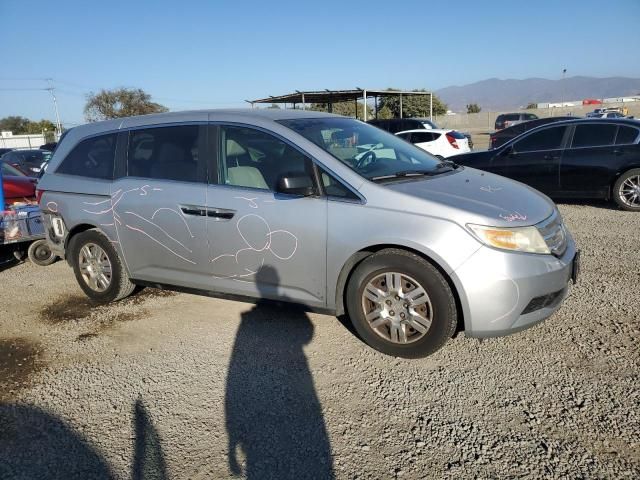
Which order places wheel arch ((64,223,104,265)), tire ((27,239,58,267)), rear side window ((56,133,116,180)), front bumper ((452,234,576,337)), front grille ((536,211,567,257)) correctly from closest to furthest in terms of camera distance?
front bumper ((452,234,576,337)) < front grille ((536,211,567,257)) < rear side window ((56,133,116,180)) < wheel arch ((64,223,104,265)) < tire ((27,239,58,267))

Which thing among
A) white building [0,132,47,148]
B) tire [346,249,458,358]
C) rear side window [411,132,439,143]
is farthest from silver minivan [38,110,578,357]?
white building [0,132,47,148]

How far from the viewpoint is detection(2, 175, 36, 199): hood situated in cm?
798

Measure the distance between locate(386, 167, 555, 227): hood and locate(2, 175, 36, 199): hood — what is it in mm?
7079

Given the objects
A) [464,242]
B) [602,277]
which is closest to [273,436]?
[464,242]

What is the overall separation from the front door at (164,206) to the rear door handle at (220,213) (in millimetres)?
85

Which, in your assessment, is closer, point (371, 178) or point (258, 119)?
point (371, 178)

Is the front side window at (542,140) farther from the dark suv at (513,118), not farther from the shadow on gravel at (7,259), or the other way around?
the dark suv at (513,118)

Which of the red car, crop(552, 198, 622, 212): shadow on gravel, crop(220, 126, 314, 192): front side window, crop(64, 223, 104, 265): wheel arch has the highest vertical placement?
crop(220, 126, 314, 192): front side window

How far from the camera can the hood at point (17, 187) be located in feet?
26.2

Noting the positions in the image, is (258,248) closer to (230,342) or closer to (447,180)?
(230,342)

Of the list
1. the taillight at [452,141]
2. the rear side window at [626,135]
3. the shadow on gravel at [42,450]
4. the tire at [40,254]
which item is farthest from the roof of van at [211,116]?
the taillight at [452,141]

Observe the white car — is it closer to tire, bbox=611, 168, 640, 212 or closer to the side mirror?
tire, bbox=611, 168, 640, 212

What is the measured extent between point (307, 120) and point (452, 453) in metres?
2.84

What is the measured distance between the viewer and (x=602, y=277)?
486 centimetres
